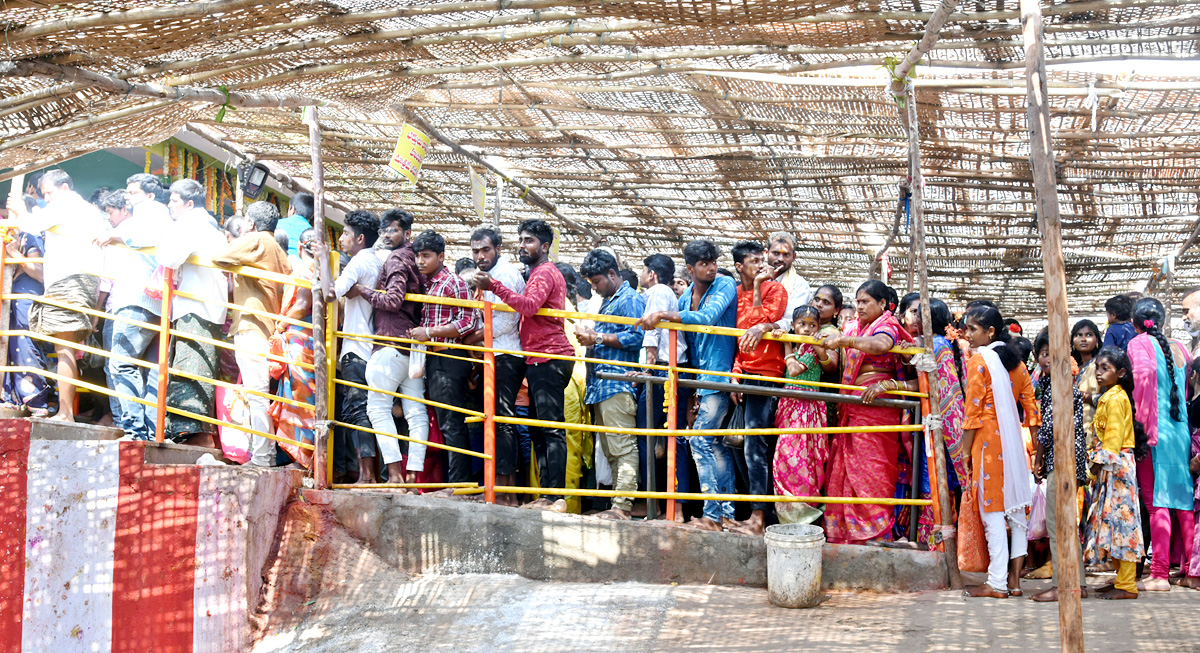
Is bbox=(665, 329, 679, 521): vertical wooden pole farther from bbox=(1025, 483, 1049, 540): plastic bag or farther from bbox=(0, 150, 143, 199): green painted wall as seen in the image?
bbox=(0, 150, 143, 199): green painted wall

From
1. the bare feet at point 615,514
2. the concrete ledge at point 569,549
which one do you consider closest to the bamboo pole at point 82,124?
the concrete ledge at point 569,549

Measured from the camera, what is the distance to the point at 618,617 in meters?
4.92

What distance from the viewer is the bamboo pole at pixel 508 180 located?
8055 mm

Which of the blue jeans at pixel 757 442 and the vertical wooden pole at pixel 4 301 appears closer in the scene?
the blue jeans at pixel 757 442

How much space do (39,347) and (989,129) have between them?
6862 millimetres

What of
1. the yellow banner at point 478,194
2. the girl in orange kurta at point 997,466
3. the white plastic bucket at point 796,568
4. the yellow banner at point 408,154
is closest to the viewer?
the white plastic bucket at point 796,568

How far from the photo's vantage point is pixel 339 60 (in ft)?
19.5

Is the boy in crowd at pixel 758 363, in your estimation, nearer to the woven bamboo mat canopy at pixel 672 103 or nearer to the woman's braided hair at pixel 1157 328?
the woven bamboo mat canopy at pixel 672 103

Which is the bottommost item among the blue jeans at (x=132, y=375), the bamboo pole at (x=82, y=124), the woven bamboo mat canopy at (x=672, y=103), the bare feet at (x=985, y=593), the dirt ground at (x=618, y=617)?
the dirt ground at (x=618, y=617)

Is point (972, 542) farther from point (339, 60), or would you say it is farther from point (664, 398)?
point (339, 60)

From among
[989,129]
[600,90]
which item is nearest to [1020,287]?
[989,129]

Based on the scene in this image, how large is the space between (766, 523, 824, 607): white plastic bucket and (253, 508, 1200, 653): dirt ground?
0.07 metres

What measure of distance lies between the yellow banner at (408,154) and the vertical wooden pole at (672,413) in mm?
2258

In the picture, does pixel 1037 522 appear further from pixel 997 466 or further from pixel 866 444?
pixel 866 444
